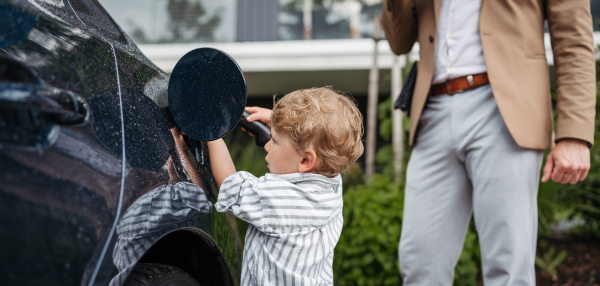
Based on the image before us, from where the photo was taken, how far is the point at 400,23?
1950mm

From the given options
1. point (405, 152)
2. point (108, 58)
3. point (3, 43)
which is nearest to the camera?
point (3, 43)

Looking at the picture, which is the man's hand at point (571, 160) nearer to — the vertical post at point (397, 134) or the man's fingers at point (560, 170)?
the man's fingers at point (560, 170)

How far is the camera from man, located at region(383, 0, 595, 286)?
5.03 ft

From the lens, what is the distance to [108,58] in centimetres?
93

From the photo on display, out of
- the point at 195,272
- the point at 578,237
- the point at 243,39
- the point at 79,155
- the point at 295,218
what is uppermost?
the point at 243,39

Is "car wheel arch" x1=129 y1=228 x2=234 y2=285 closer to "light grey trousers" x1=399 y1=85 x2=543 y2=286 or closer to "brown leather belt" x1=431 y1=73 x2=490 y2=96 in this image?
"light grey trousers" x1=399 y1=85 x2=543 y2=286

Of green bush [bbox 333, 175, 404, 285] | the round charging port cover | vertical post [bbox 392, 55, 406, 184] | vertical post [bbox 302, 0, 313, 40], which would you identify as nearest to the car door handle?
the round charging port cover

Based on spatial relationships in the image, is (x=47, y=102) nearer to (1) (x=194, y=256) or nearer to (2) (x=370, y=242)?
(1) (x=194, y=256)

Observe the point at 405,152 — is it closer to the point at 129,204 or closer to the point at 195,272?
the point at 195,272

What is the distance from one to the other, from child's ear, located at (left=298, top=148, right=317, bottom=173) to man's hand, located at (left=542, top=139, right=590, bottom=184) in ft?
2.90

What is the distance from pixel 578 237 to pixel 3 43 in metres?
5.56

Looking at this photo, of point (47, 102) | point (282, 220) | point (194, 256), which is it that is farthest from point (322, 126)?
point (47, 102)

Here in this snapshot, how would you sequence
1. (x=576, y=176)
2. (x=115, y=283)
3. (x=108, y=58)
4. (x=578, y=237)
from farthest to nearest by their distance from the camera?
(x=578, y=237)
(x=576, y=176)
(x=108, y=58)
(x=115, y=283)

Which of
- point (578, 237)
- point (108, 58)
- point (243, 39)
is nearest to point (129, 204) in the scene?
point (108, 58)
